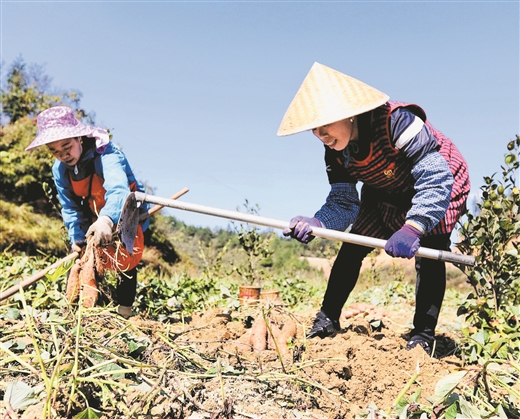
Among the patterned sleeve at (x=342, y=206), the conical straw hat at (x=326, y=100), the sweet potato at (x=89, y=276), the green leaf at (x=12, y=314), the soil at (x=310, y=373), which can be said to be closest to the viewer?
the soil at (x=310, y=373)

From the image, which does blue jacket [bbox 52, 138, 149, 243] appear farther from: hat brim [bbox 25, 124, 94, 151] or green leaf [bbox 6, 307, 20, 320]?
green leaf [bbox 6, 307, 20, 320]

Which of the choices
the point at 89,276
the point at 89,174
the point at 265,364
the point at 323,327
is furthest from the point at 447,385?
the point at 89,174

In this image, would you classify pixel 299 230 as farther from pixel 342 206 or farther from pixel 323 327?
pixel 323 327

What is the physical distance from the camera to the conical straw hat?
90.9 inches

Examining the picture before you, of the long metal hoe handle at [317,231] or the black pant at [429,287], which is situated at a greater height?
the long metal hoe handle at [317,231]

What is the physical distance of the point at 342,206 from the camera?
2.90 m

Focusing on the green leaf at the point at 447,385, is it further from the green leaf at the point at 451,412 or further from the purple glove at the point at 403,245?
the purple glove at the point at 403,245

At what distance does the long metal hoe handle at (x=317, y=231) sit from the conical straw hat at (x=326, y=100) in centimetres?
45

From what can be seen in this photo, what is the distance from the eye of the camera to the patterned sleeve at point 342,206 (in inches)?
112

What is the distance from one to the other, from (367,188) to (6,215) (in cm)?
682

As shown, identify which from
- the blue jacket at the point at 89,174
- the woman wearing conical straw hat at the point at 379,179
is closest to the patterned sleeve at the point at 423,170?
the woman wearing conical straw hat at the point at 379,179

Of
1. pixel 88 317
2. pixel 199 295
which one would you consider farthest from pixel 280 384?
pixel 199 295

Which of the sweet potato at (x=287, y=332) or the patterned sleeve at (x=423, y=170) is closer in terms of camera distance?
the patterned sleeve at (x=423, y=170)

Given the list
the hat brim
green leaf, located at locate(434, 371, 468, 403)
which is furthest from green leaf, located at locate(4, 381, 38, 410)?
the hat brim
